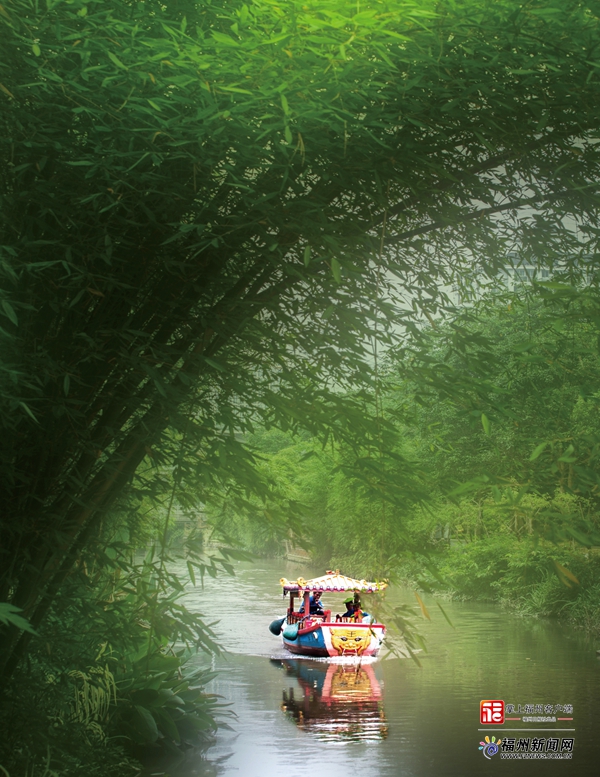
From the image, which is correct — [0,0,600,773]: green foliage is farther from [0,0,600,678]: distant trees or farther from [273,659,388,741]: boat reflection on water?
[273,659,388,741]: boat reflection on water

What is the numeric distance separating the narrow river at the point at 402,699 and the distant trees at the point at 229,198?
7.35 feet

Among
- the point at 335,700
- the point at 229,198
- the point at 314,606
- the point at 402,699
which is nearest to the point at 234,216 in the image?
the point at 229,198

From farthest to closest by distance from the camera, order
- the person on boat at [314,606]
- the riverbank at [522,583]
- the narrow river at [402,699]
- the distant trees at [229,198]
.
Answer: the person on boat at [314,606], the riverbank at [522,583], the narrow river at [402,699], the distant trees at [229,198]

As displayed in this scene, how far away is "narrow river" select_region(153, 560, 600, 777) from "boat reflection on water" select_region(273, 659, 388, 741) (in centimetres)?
1

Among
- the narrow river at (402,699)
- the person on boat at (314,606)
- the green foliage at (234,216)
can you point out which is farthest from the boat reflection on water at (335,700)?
the green foliage at (234,216)

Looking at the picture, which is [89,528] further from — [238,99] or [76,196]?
[238,99]

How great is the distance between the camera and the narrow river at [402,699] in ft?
13.5

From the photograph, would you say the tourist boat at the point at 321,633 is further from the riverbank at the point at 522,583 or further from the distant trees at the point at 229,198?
the distant trees at the point at 229,198

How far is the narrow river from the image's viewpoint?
4129mm

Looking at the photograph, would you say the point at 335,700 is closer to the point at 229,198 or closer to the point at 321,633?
the point at 321,633

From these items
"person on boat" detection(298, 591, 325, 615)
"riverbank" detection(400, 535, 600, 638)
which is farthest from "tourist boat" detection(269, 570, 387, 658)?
"riverbank" detection(400, 535, 600, 638)

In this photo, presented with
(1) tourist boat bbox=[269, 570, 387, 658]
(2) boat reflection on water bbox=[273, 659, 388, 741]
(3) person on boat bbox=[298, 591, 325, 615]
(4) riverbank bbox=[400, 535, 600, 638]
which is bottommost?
(2) boat reflection on water bbox=[273, 659, 388, 741]

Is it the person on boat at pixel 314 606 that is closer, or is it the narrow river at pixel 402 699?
the narrow river at pixel 402 699

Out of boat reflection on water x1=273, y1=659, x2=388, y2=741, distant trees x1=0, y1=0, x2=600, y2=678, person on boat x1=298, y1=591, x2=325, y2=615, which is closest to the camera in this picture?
distant trees x1=0, y1=0, x2=600, y2=678
